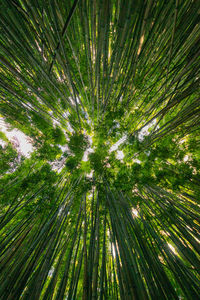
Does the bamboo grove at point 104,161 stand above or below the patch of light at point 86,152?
below

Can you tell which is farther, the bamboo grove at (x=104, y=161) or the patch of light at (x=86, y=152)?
the patch of light at (x=86, y=152)

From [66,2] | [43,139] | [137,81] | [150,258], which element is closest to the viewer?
[150,258]

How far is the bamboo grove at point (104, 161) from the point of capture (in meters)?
1.60

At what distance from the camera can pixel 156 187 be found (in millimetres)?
3289

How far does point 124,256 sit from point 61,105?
166 inches

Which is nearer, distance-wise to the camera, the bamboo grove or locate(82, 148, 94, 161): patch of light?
the bamboo grove

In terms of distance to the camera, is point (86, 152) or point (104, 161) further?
point (86, 152)

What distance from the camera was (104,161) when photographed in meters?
3.89

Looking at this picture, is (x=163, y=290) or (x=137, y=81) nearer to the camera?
(x=163, y=290)

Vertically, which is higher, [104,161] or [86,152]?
[86,152]

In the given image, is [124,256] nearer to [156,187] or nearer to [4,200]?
[156,187]

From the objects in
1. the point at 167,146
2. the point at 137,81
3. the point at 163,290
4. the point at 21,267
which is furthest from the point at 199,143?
the point at 21,267

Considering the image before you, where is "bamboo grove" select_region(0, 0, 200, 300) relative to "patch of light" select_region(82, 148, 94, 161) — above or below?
below

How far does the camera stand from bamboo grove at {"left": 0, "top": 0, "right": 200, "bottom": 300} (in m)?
1.60
